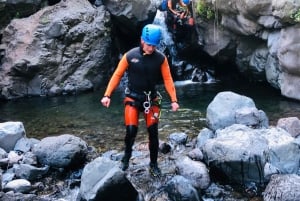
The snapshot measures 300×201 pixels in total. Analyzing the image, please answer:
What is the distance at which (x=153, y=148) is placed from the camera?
22.2ft

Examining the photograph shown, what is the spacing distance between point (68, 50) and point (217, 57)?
585 cm

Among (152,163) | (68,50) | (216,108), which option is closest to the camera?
(152,163)

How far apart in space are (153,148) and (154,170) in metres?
0.40

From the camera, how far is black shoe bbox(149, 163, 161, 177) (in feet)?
22.1

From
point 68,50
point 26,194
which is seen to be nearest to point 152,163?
point 26,194

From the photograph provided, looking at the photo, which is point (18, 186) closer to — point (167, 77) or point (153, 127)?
point (153, 127)

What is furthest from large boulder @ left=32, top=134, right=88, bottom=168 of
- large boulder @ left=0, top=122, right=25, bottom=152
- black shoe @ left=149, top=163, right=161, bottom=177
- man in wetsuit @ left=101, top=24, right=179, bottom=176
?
black shoe @ left=149, top=163, right=161, bottom=177

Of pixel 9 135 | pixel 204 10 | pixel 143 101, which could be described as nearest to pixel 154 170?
pixel 143 101

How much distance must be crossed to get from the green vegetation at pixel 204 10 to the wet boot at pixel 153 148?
29.2ft

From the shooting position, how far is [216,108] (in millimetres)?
8422

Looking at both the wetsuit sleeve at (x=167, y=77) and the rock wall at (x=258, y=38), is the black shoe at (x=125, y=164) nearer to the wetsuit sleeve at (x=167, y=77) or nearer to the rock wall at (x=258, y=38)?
the wetsuit sleeve at (x=167, y=77)

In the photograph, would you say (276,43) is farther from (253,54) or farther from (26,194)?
(26,194)

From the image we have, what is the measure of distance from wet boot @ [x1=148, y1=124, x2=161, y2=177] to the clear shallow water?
1.55 metres

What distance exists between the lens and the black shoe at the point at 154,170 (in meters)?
6.75
